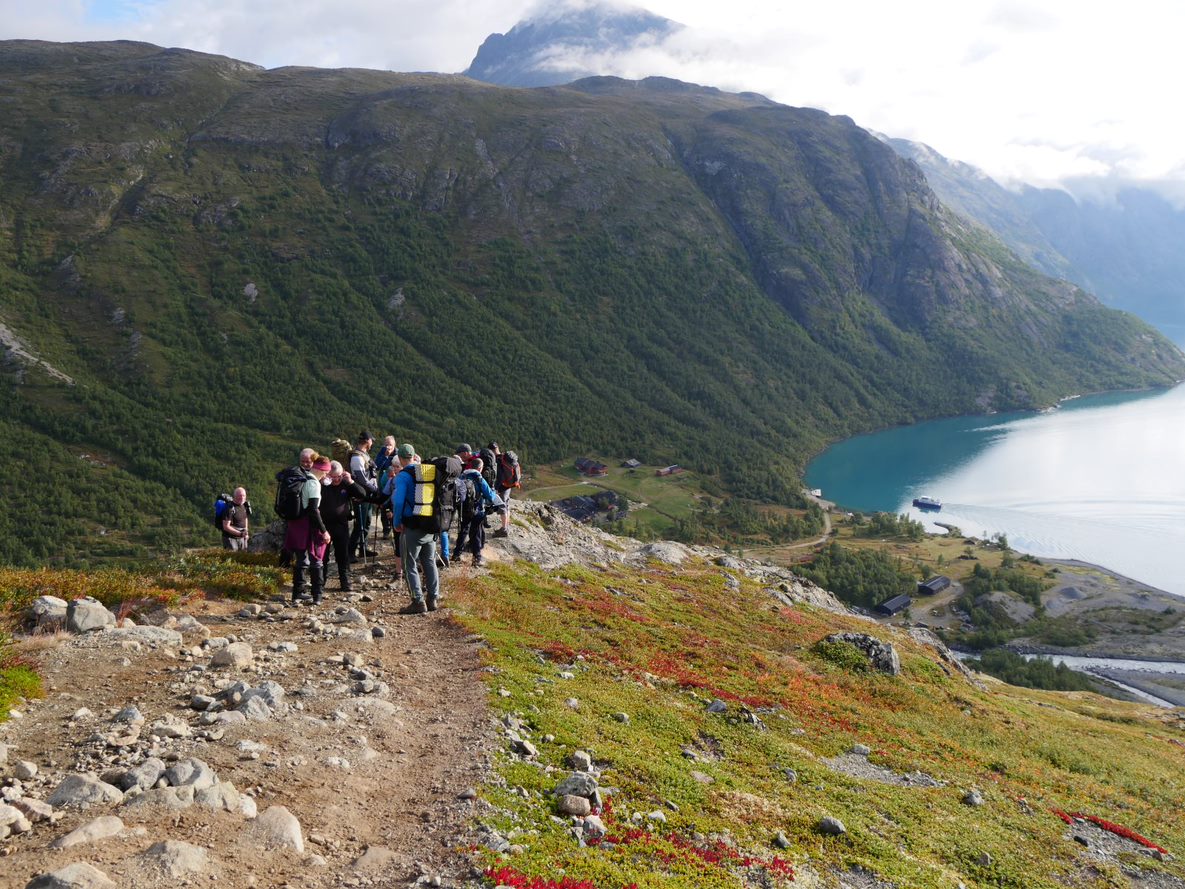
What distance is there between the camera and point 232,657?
1336 cm

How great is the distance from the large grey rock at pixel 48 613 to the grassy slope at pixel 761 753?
343 inches

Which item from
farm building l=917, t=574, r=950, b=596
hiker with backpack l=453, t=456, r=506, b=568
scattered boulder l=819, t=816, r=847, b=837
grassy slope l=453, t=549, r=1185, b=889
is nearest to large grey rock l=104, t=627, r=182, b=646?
grassy slope l=453, t=549, r=1185, b=889

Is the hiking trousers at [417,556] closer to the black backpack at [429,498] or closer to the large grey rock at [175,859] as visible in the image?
the black backpack at [429,498]

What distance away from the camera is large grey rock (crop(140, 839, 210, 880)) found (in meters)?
6.93

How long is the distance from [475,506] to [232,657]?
11.2 m

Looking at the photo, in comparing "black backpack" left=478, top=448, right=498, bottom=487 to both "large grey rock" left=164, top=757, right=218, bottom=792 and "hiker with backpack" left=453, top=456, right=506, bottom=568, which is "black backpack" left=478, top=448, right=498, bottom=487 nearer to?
"hiker with backpack" left=453, top=456, right=506, bottom=568

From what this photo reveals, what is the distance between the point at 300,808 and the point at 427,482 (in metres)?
9.88

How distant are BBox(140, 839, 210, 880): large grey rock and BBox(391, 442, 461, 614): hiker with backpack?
35.9 feet

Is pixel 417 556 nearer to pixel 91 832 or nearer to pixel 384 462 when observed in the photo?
pixel 384 462

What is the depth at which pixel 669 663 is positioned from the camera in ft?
69.6

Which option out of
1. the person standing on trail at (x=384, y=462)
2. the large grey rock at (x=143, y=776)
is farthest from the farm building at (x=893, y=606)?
the large grey rock at (x=143, y=776)

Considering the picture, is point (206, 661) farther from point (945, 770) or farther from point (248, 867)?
point (945, 770)

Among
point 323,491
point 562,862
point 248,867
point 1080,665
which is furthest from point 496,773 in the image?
point 1080,665

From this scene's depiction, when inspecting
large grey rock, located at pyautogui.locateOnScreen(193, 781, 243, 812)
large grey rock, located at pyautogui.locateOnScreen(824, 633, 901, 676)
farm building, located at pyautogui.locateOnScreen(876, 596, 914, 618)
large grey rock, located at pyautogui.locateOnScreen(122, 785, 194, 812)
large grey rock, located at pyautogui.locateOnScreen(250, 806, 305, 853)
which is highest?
large grey rock, located at pyautogui.locateOnScreen(122, 785, 194, 812)
